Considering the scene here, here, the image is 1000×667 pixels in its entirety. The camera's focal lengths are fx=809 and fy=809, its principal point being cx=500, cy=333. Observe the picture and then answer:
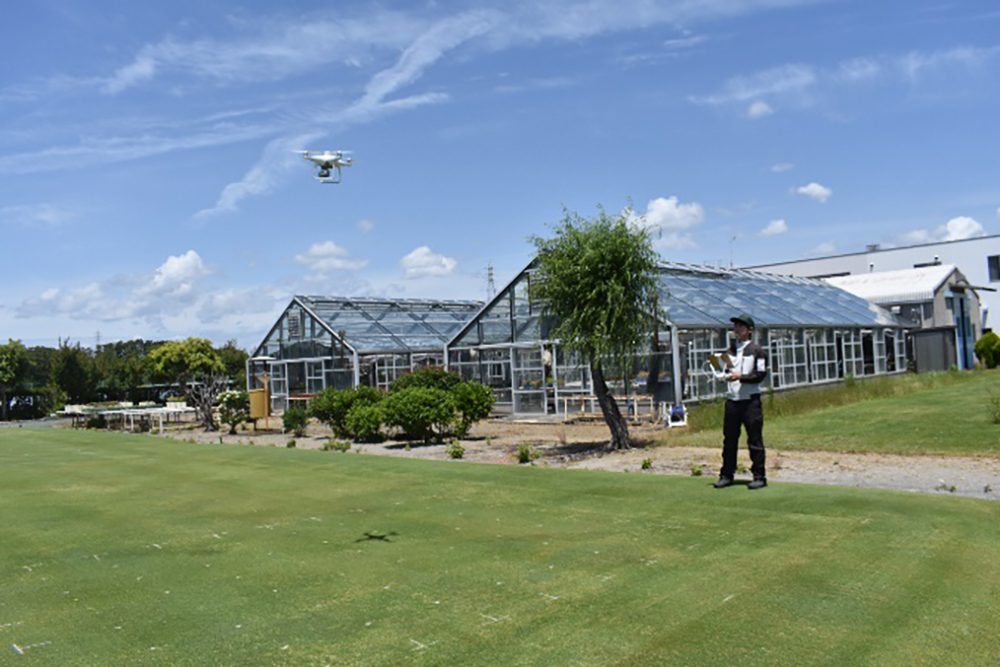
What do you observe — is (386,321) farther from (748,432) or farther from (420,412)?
(748,432)

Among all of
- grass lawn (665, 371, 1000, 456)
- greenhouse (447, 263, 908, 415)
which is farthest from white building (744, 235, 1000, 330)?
grass lawn (665, 371, 1000, 456)

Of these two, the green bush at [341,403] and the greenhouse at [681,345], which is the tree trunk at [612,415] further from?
the green bush at [341,403]

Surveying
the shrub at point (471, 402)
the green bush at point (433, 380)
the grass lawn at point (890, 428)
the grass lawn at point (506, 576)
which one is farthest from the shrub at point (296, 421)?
the grass lawn at point (506, 576)

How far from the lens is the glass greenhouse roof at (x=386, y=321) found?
1356 inches

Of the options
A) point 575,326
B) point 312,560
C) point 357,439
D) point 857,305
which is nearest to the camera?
point 312,560

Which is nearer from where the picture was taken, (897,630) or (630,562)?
(897,630)

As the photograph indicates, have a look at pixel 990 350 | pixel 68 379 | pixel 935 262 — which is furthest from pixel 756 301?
pixel 68 379

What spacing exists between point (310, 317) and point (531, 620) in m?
31.2

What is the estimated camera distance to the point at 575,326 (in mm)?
15719

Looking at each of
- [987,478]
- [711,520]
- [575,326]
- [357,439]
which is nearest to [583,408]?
[357,439]

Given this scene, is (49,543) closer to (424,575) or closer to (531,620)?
(424,575)

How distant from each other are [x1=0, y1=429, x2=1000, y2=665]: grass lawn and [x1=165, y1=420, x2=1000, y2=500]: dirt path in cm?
163

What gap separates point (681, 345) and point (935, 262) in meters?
39.5

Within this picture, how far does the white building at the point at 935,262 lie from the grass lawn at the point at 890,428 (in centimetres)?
3217
